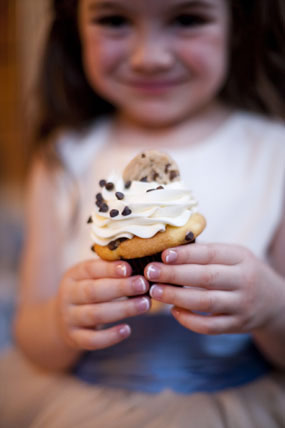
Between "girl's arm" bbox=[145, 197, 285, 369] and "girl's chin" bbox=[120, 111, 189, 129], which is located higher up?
"girl's chin" bbox=[120, 111, 189, 129]

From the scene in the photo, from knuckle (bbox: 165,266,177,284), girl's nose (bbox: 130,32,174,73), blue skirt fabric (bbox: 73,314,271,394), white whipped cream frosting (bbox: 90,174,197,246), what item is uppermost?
girl's nose (bbox: 130,32,174,73)

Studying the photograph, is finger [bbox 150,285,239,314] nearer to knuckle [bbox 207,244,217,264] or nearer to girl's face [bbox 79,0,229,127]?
knuckle [bbox 207,244,217,264]

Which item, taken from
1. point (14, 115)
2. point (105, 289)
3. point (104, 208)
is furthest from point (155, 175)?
point (14, 115)

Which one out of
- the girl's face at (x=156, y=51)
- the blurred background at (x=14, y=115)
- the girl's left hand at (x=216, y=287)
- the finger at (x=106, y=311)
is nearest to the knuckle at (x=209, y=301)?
the girl's left hand at (x=216, y=287)

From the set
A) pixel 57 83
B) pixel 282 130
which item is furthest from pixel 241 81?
pixel 57 83

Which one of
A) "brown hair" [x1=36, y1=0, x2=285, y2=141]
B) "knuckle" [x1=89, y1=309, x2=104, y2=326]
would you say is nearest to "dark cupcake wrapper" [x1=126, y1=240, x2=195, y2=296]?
"knuckle" [x1=89, y1=309, x2=104, y2=326]

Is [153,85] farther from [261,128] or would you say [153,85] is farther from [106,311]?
[106,311]

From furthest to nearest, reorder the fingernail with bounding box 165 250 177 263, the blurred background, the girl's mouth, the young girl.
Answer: the blurred background → the girl's mouth → the young girl → the fingernail with bounding box 165 250 177 263
